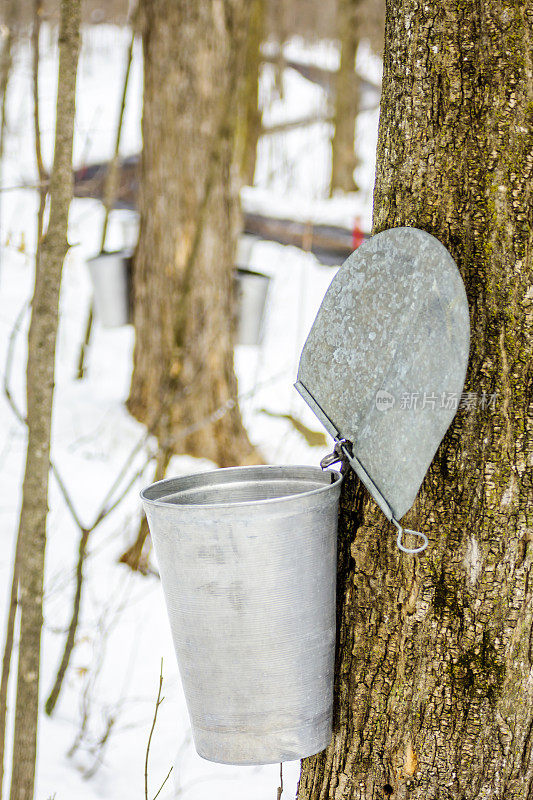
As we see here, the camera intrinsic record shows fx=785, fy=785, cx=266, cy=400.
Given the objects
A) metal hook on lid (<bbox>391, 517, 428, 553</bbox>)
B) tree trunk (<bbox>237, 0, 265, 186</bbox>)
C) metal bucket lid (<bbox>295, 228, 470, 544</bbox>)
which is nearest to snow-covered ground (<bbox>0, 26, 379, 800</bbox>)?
metal bucket lid (<bbox>295, 228, 470, 544</bbox>)

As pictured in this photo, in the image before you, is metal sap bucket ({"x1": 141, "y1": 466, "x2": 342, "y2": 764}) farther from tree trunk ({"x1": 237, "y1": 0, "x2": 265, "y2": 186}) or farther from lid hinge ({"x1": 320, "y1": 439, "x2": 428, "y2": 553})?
tree trunk ({"x1": 237, "y1": 0, "x2": 265, "y2": 186})

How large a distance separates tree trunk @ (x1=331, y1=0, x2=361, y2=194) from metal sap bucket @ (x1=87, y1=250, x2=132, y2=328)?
29.7 feet

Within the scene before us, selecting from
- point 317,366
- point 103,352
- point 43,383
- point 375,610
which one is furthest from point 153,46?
point 375,610

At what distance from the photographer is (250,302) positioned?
470 cm

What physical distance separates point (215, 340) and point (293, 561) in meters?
3.53

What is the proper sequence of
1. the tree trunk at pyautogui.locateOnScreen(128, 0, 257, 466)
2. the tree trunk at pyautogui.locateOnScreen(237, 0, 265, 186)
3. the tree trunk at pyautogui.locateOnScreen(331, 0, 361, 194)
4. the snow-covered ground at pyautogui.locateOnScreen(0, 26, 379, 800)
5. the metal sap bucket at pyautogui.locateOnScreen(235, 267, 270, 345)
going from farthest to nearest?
the tree trunk at pyautogui.locateOnScreen(331, 0, 361, 194) < the tree trunk at pyautogui.locateOnScreen(237, 0, 265, 186) < the metal sap bucket at pyautogui.locateOnScreen(235, 267, 270, 345) < the tree trunk at pyautogui.locateOnScreen(128, 0, 257, 466) < the snow-covered ground at pyautogui.locateOnScreen(0, 26, 379, 800)

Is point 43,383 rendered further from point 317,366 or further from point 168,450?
point 168,450

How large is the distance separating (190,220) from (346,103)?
9178mm

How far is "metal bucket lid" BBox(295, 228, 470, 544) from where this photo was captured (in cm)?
116

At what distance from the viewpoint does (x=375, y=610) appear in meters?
1.33

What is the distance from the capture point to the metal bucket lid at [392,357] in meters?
1.16

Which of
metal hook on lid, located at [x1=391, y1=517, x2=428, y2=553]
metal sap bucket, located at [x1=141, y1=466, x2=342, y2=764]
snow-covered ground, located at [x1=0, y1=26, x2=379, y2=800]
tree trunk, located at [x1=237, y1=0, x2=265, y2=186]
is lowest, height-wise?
snow-covered ground, located at [x1=0, y1=26, x2=379, y2=800]

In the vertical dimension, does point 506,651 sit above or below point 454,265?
below

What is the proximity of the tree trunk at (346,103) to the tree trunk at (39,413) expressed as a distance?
11.6 metres
